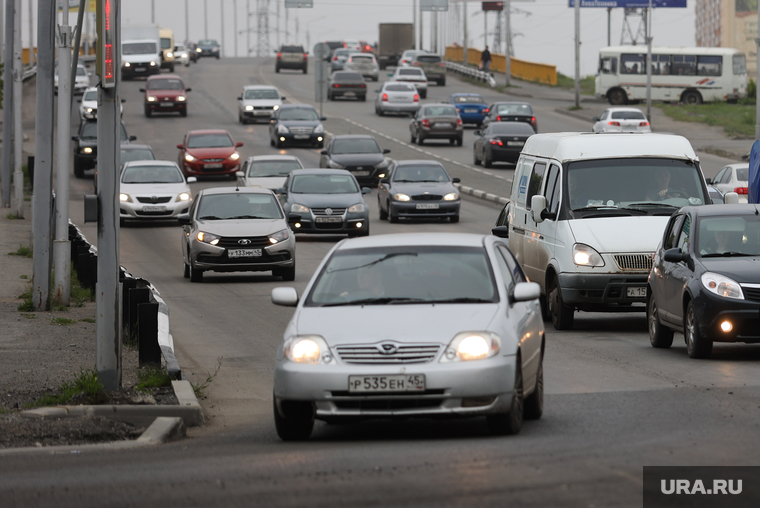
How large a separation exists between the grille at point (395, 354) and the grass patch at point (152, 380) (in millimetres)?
3302

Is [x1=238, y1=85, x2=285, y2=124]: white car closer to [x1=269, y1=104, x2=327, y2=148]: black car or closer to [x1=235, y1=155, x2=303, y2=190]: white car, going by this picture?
[x1=269, y1=104, x2=327, y2=148]: black car

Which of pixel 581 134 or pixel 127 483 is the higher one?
pixel 581 134

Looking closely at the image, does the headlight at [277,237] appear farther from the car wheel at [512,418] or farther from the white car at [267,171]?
the car wheel at [512,418]

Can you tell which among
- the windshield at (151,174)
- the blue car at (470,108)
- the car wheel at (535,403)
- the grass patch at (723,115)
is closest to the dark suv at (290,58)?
the grass patch at (723,115)

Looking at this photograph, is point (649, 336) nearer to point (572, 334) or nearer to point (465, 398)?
point (572, 334)

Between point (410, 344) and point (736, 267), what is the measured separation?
5.60 m

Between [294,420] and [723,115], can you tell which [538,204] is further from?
[723,115]

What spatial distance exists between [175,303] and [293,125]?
3166cm

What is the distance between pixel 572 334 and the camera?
15172 millimetres

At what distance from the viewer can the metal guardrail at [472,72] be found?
82.3 meters

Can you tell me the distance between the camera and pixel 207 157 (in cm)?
4075

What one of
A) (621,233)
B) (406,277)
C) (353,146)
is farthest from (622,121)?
(406,277)

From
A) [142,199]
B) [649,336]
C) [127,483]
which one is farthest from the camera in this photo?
[142,199]

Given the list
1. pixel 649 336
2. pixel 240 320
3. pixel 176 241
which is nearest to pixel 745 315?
pixel 649 336
